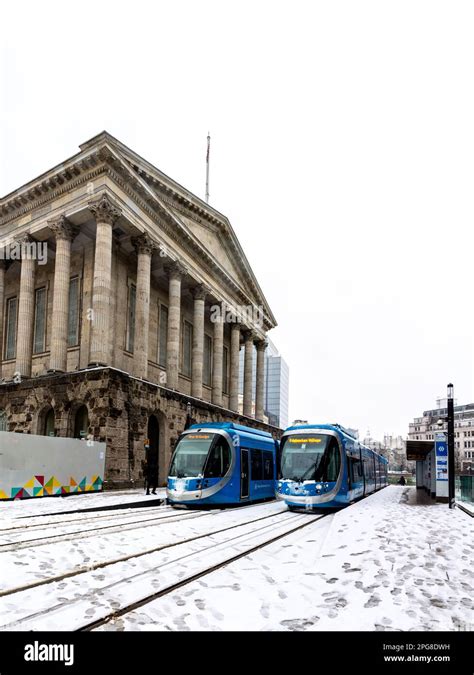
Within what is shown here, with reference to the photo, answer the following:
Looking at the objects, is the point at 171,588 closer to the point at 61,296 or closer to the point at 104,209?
the point at 104,209

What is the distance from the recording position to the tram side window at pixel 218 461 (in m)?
18.9

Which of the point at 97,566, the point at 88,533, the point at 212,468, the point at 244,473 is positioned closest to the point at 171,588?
the point at 97,566

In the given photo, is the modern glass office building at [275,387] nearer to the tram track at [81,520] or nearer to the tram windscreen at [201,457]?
the tram windscreen at [201,457]

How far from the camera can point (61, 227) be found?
103 ft

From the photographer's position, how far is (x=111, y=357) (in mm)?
32906

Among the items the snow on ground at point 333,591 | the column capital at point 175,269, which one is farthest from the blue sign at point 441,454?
the column capital at point 175,269

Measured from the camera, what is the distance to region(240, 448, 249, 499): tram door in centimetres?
2042

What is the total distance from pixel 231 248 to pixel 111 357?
1900cm

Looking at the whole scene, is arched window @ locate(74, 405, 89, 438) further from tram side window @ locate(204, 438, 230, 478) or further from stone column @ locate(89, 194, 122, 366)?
tram side window @ locate(204, 438, 230, 478)

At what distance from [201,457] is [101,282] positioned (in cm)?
1394
